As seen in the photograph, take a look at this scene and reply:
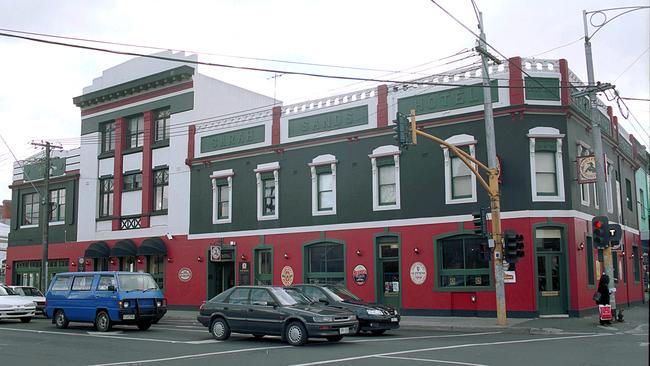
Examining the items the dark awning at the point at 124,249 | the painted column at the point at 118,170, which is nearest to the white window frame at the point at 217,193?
the dark awning at the point at 124,249

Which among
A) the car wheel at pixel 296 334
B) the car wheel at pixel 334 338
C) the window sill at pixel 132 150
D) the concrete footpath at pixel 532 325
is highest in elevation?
the window sill at pixel 132 150

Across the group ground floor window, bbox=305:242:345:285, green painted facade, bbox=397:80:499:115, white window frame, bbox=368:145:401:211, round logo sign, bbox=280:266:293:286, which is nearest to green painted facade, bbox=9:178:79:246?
round logo sign, bbox=280:266:293:286

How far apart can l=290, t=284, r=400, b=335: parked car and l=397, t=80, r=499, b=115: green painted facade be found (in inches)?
371

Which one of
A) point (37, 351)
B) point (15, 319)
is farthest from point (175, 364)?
point (15, 319)

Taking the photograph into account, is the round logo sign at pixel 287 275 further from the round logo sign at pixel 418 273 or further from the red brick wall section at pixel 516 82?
the red brick wall section at pixel 516 82

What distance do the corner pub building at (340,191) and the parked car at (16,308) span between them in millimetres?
8713

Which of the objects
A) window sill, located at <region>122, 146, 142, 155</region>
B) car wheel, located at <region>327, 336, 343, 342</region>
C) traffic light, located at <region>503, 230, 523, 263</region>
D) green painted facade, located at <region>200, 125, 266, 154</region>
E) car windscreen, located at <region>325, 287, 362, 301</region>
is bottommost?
car wheel, located at <region>327, 336, 343, 342</region>

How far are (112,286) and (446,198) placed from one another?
12.7m

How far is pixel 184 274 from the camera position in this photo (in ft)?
111

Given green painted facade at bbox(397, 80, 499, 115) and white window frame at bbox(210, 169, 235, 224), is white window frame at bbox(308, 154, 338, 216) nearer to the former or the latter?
green painted facade at bbox(397, 80, 499, 115)

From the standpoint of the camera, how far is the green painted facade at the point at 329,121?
28.5 meters

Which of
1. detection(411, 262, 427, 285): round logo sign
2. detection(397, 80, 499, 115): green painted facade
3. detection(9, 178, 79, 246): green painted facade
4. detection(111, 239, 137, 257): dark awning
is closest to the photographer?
detection(397, 80, 499, 115): green painted facade

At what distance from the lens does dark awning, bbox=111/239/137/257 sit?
3572 cm

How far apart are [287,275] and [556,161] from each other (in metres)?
12.6
